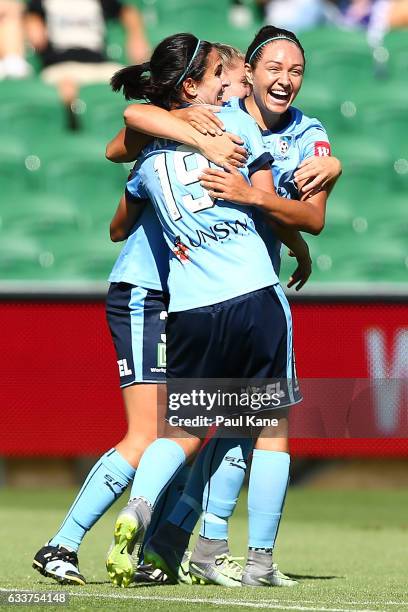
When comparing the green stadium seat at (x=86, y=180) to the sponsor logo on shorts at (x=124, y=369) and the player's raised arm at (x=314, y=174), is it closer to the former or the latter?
the sponsor logo on shorts at (x=124, y=369)

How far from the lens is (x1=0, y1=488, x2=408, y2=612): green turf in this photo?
353 centimetres

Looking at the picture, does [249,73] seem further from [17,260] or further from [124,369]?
[17,260]

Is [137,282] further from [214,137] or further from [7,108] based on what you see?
[7,108]

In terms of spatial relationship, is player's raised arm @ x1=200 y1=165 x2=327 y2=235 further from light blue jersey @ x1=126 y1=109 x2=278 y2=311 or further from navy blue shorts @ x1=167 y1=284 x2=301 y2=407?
navy blue shorts @ x1=167 y1=284 x2=301 y2=407

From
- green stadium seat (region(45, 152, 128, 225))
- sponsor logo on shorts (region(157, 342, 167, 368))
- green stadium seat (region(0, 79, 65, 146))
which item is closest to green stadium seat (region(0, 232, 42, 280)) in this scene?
green stadium seat (region(45, 152, 128, 225))

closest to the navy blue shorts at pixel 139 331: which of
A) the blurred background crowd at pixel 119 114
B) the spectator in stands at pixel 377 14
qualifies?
the blurred background crowd at pixel 119 114

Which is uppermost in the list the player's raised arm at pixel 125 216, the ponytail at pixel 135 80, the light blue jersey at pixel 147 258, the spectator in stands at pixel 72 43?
the spectator in stands at pixel 72 43

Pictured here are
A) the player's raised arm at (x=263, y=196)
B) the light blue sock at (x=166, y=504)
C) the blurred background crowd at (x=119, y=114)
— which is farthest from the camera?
the blurred background crowd at (x=119, y=114)

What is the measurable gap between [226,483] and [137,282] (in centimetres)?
73

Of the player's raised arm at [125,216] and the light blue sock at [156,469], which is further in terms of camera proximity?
the player's raised arm at [125,216]

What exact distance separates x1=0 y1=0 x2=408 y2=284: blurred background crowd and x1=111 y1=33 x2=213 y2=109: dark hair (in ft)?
13.8

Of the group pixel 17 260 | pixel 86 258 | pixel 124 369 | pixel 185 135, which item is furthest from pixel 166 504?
pixel 17 260

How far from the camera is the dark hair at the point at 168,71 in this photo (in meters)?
4.00

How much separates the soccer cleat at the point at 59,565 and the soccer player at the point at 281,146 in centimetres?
35
